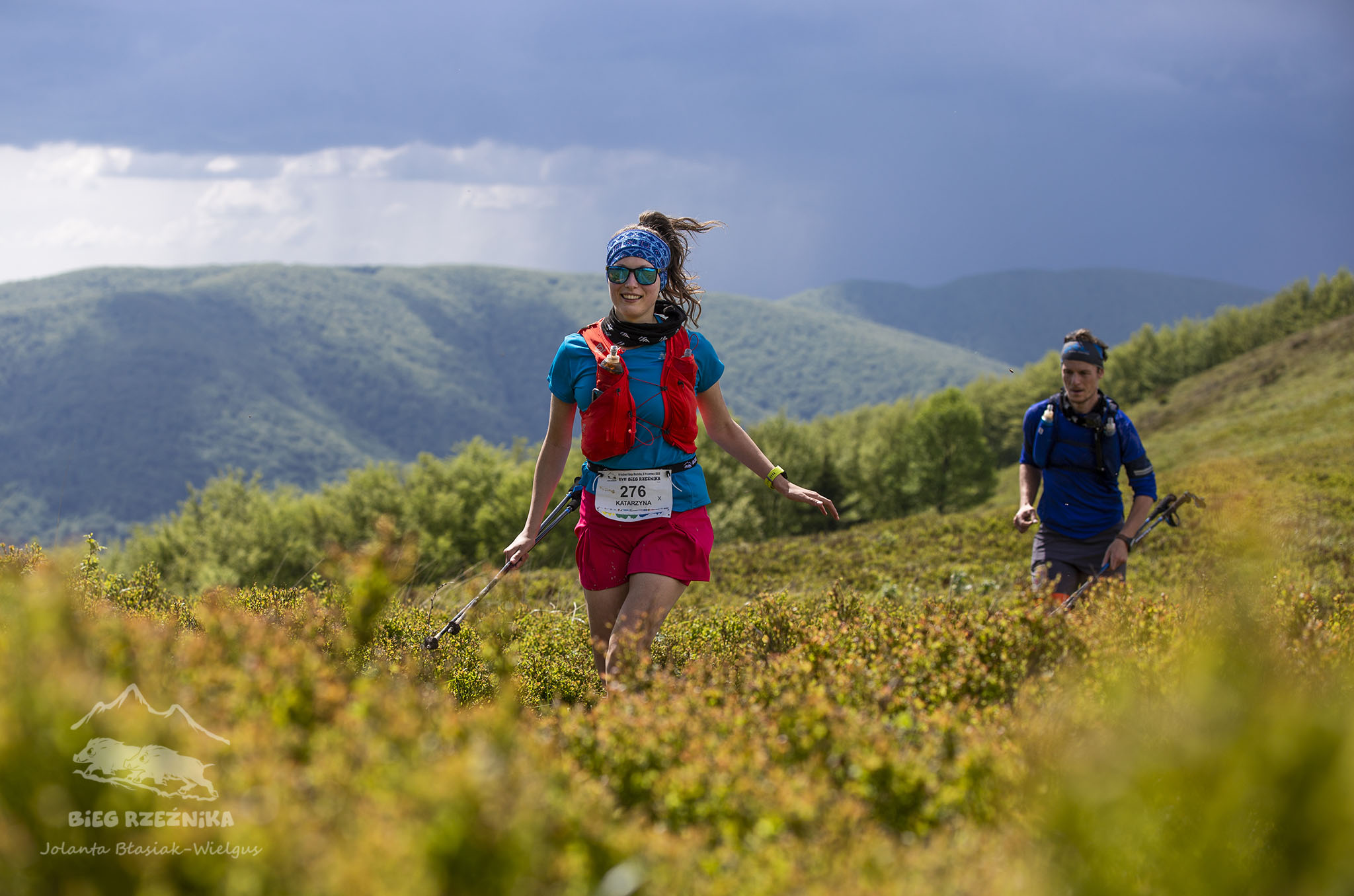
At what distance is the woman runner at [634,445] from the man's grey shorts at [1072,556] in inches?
90.2

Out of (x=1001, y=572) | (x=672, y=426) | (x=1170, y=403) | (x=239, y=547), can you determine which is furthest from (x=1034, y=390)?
(x=672, y=426)

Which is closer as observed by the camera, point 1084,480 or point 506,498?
point 1084,480

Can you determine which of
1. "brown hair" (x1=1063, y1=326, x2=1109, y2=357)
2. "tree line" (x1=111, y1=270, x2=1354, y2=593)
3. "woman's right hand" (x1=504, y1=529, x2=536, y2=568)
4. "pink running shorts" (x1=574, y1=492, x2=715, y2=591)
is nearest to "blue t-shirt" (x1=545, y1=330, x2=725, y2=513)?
"pink running shorts" (x1=574, y1=492, x2=715, y2=591)

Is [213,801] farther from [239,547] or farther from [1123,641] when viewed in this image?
[239,547]

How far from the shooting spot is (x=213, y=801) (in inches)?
84.4

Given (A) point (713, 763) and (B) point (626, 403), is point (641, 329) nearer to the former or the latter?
(B) point (626, 403)

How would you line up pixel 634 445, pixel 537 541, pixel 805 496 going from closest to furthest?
pixel 634 445 < pixel 805 496 < pixel 537 541

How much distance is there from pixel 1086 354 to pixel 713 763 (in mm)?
4310

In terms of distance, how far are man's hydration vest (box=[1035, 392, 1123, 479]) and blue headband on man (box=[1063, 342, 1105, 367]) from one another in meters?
0.28

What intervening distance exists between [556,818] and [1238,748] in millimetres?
1403

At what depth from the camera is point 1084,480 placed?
614cm

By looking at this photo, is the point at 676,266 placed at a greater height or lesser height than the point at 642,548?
greater

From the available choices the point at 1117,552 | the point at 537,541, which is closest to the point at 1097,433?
the point at 1117,552

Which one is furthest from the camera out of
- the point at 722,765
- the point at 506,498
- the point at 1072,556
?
the point at 506,498
